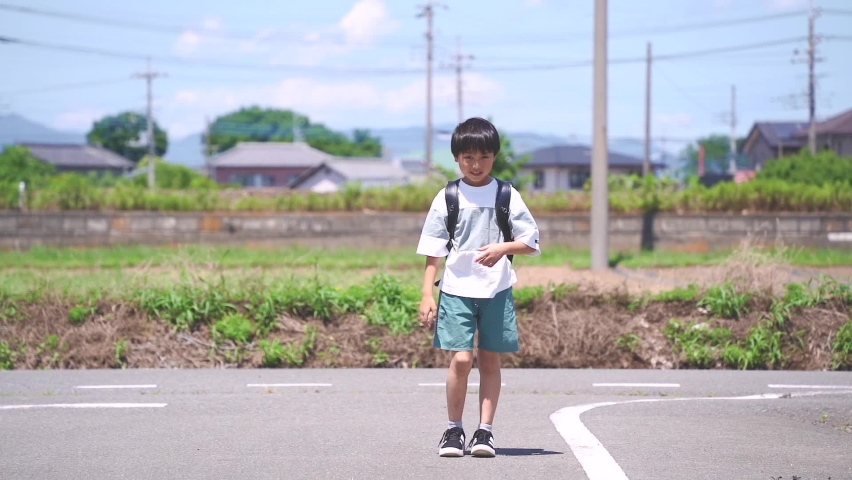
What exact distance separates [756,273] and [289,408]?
16.6ft

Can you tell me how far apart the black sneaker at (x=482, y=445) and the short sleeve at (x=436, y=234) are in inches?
35.0

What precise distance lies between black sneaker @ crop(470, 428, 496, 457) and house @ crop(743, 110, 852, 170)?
42.8 metres

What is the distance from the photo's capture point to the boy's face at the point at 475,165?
5.01 meters

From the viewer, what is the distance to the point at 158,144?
107250 mm

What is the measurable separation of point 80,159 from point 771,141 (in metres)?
57.4

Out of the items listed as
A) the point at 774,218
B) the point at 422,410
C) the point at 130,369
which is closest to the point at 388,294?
the point at 130,369

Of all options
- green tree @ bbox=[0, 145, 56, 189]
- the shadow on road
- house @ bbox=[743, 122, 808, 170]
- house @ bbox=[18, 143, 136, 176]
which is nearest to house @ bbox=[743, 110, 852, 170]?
house @ bbox=[743, 122, 808, 170]

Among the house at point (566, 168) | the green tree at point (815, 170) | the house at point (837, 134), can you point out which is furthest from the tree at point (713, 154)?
the green tree at point (815, 170)

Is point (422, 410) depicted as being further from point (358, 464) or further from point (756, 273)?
point (756, 273)

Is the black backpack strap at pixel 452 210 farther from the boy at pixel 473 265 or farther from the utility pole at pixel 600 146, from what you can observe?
the utility pole at pixel 600 146

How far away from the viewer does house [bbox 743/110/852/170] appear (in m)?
54.8

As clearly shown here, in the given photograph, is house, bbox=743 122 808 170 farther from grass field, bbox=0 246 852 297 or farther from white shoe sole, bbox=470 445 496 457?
white shoe sole, bbox=470 445 496 457

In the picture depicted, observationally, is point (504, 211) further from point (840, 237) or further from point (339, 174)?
point (339, 174)

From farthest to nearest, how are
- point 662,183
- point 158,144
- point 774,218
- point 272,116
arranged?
point 272,116
point 158,144
point 662,183
point 774,218
